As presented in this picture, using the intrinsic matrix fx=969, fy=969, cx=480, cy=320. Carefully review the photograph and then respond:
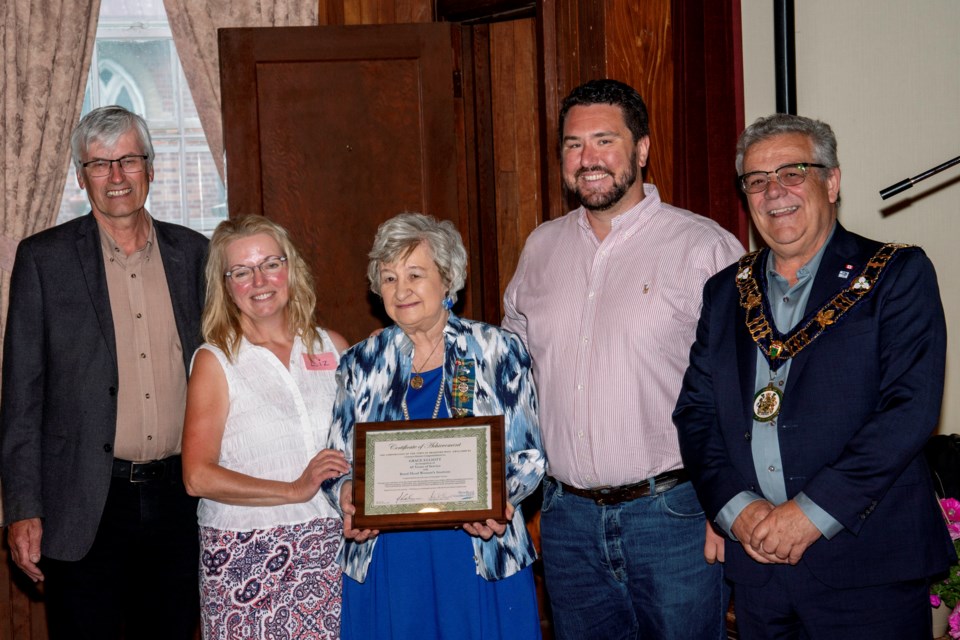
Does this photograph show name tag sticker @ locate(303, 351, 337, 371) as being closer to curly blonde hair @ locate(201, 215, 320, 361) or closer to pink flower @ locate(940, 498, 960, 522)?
curly blonde hair @ locate(201, 215, 320, 361)

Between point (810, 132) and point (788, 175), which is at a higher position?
point (810, 132)

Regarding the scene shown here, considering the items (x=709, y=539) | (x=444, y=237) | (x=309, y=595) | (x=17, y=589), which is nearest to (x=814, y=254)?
(x=709, y=539)

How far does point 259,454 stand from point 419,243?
773 mm

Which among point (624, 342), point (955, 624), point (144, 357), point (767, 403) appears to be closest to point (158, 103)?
point (144, 357)

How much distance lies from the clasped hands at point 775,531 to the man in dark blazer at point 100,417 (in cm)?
177

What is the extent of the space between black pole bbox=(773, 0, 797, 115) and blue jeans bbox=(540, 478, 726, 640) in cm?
181

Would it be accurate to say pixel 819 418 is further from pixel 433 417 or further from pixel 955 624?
pixel 955 624

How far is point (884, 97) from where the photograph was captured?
13.0 ft

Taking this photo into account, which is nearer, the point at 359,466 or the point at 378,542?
the point at 359,466

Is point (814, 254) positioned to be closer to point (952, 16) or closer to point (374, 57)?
point (952, 16)

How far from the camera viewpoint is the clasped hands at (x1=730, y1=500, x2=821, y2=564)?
2.25 meters

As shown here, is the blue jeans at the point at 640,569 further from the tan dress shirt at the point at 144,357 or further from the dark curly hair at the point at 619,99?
the tan dress shirt at the point at 144,357

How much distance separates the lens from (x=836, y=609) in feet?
7.48

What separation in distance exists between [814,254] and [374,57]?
8.53 ft
